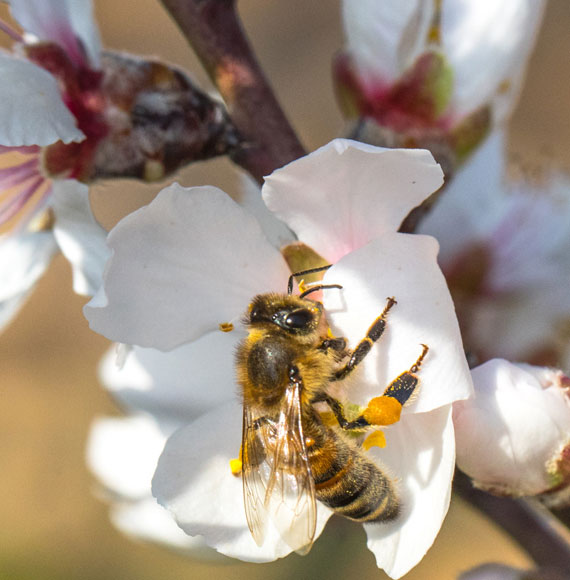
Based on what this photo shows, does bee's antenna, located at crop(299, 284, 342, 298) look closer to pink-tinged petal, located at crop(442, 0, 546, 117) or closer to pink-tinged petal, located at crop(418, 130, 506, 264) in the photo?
pink-tinged petal, located at crop(442, 0, 546, 117)

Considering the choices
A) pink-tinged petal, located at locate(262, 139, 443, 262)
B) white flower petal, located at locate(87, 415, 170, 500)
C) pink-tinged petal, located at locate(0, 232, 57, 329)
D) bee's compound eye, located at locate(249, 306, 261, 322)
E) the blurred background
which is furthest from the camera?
the blurred background

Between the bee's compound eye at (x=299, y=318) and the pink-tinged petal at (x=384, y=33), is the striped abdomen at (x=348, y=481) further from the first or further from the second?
the pink-tinged petal at (x=384, y=33)

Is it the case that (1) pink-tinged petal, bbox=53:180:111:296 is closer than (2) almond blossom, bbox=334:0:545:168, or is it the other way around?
(1) pink-tinged petal, bbox=53:180:111:296

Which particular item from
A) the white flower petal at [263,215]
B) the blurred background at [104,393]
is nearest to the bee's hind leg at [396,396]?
the white flower petal at [263,215]

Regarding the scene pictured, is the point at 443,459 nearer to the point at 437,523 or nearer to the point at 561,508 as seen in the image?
the point at 437,523

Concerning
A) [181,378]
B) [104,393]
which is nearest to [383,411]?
[181,378]

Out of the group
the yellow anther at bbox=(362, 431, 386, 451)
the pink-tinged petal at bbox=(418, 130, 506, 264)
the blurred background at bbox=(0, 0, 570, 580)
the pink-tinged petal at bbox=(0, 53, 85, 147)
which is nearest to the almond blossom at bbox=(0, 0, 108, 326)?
the pink-tinged petal at bbox=(0, 53, 85, 147)

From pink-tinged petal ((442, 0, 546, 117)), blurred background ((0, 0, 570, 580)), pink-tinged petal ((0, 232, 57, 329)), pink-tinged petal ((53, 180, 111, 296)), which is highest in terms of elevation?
pink-tinged petal ((53, 180, 111, 296))
